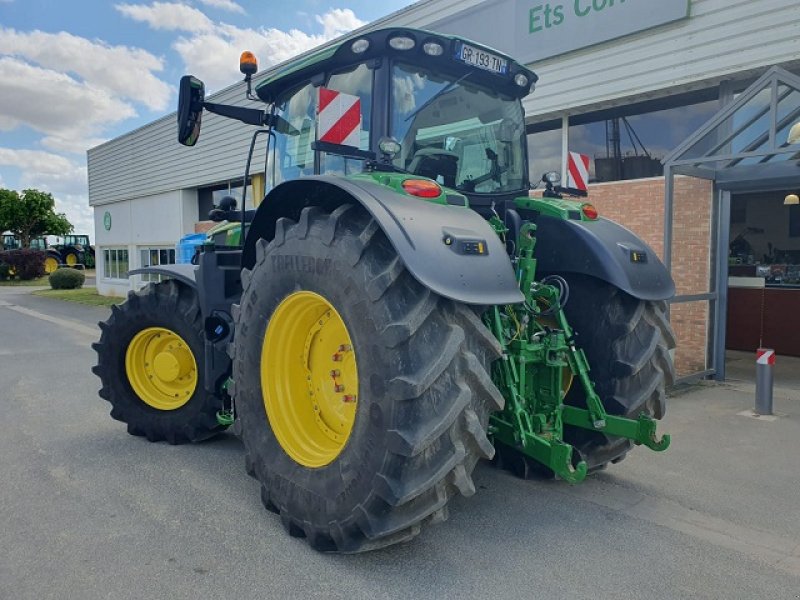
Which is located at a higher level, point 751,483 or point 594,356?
point 594,356

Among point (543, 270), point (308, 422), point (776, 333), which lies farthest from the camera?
point (776, 333)

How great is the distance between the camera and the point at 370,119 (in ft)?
11.4

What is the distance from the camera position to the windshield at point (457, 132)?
351 centimetres

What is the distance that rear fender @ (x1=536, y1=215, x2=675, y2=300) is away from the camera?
3555mm

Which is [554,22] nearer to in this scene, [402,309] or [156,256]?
[402,309]

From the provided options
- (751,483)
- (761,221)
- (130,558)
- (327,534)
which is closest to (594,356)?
(751,483)

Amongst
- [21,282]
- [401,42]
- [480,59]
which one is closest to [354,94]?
[401,42]

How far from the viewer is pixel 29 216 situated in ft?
133

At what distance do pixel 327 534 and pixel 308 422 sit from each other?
655 mm

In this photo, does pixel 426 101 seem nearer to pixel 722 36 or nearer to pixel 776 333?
pixel 722 36

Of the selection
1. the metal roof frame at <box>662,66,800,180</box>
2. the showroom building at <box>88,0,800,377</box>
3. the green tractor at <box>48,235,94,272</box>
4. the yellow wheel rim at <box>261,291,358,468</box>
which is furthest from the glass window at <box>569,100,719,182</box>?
the green tractor at <box>48,235,94,272</box>

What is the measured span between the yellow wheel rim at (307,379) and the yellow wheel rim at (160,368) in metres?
1.54

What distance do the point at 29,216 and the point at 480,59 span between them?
1749 inches

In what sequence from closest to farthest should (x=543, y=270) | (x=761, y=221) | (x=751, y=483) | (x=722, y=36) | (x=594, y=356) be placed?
(x=594, y=356) < (x=543, y=270) < (x=751, y=483) < (x=722, y=36) < (x=761, y=221)
